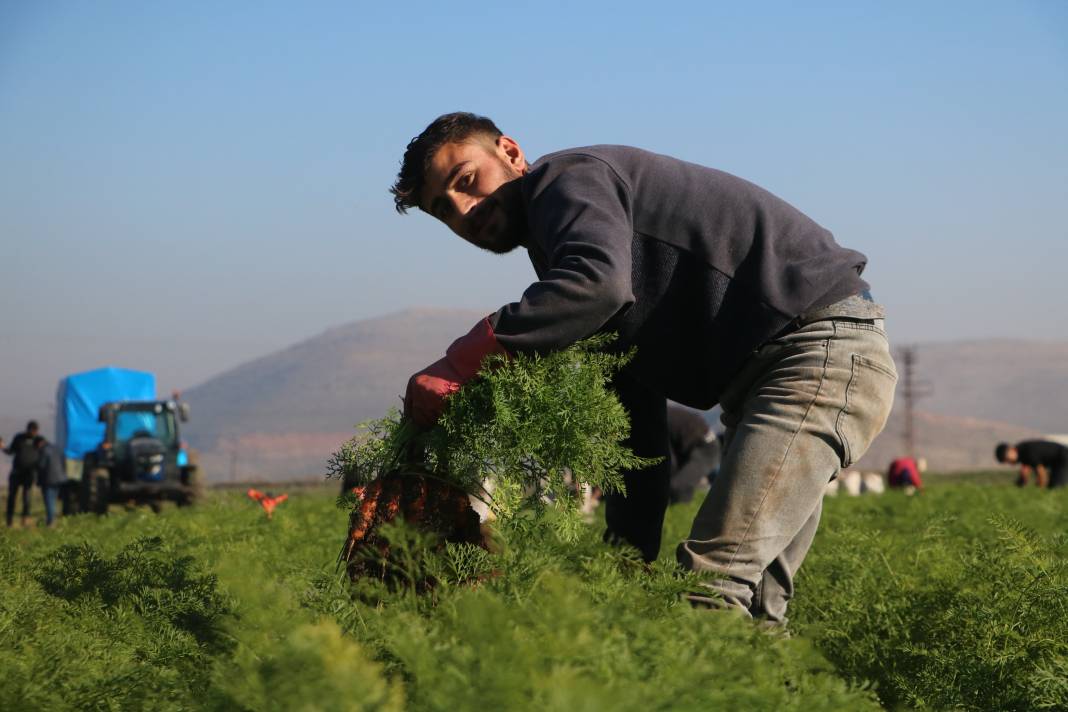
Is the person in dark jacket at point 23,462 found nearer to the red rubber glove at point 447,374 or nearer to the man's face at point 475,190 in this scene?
the man's face at point 475,190

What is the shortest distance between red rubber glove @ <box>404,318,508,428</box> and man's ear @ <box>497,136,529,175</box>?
2.13 feet

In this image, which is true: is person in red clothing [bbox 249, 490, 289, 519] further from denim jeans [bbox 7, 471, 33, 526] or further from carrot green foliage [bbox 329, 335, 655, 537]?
denim jeans [bbox 7, 471, 33, 526]

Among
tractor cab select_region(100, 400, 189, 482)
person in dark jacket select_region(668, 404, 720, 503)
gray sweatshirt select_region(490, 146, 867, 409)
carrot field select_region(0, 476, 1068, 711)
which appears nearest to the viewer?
carrot field select_region(0, 476, 1068, 711)

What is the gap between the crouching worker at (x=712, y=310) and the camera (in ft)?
11.5

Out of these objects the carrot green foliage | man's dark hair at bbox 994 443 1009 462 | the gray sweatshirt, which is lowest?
man's dark hair at bbox 994 443 1009 462

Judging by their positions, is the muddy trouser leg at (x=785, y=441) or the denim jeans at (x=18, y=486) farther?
the denim jeans at (x=18, y=486)

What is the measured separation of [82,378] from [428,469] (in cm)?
3244

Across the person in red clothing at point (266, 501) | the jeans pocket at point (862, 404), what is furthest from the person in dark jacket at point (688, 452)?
the jeans pocket at point (862, 404)

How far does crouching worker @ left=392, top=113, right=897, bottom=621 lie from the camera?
3.50 meters

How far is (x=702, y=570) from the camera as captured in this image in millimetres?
3443

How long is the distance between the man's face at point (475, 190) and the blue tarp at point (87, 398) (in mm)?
31242

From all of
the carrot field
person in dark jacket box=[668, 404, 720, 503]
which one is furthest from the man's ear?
person in dark jacket box=[668, 404, 720, 503]

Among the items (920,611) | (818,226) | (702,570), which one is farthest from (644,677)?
(920,611)

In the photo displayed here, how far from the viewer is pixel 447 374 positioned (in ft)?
11.5
